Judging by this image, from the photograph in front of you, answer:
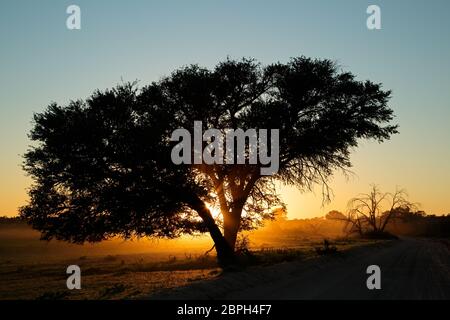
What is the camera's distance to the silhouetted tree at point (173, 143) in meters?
25.4

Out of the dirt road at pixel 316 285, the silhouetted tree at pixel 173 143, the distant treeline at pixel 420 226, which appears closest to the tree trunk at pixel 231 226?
the silhouetted tree at pixel 173 143

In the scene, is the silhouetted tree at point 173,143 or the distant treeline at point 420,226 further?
the distant treeline at point 420,226

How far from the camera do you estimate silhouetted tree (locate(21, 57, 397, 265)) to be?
83.4 ft

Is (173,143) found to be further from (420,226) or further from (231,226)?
(420,226)

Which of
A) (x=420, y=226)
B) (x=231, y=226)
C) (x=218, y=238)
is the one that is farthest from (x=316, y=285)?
(x=420, y=226)

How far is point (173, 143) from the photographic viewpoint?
84.5 ft

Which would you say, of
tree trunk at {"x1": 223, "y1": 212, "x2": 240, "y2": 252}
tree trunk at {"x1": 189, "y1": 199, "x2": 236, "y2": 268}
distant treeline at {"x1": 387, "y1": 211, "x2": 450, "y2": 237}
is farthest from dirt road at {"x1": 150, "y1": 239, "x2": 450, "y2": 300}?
distant treeline at {"x1": 387, "y1": 211, "x2": 450, "y2": 237}

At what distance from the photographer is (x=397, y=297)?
15180 millimetres

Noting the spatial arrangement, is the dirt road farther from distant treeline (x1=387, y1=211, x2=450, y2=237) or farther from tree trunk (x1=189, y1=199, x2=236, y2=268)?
distant treeline (x1=387, y1=211, x2=450, y2=237)

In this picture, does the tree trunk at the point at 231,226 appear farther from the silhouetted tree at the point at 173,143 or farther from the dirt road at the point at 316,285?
the dirt road at the point at 316,285

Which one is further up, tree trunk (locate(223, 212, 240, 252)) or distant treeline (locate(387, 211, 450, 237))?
tree trunk (locate(223, 212, 240, 252))
